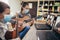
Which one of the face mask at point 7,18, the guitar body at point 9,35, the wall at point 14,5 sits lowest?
the guitar body at point 9,35

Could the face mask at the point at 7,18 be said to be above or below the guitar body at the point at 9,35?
above

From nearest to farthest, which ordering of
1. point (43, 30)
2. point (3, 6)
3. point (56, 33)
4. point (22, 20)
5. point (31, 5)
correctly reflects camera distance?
point (3, 6) < point (22, 20) < point (31, 5) < point (56, 33) < point (43, 30)

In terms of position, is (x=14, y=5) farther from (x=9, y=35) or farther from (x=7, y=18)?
(x=9, y=35)

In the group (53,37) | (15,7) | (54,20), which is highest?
(15,7)

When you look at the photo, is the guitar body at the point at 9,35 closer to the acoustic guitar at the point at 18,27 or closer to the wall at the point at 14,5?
the acoustic guitar at the point at 18,27

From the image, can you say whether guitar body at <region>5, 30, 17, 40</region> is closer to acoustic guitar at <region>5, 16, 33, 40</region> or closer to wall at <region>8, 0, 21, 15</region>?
acoustic guitar at <region>5, 16, 33, 40</region>

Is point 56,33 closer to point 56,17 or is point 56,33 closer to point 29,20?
point 56,17

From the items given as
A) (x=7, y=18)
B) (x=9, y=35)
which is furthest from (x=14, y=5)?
(x=9, y=35)

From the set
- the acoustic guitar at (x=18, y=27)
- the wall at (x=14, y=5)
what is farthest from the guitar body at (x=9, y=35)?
the wall at (x=14, y=5)

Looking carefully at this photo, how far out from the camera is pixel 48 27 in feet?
4.48

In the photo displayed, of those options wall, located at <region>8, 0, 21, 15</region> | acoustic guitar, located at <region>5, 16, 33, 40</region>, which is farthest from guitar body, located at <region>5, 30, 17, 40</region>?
wall, located at <region>8, 0, 21, 15</region>

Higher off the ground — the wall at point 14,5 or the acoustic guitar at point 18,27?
the wall at point 14,5

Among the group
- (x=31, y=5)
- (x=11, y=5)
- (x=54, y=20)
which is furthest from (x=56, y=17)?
(x=11, y=5)

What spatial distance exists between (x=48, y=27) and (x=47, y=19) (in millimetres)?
84
